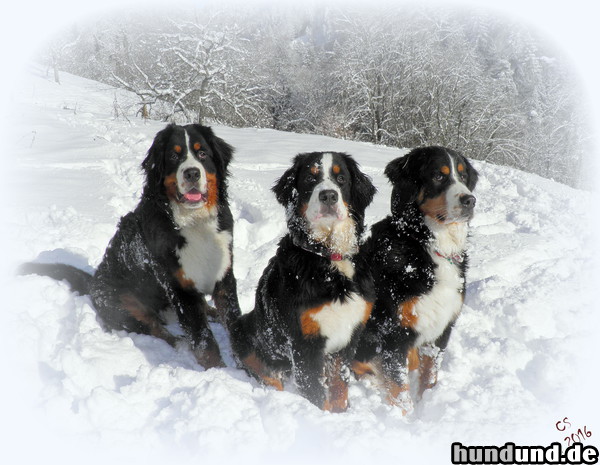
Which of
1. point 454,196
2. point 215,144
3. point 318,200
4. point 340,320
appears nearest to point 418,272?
point 454,196

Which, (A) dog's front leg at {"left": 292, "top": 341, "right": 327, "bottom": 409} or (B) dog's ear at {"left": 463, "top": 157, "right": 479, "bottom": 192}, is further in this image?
(B) dog's ear at {"left": 463, "top": 157, "right": 479, "bottom": 192}

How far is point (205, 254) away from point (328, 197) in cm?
132

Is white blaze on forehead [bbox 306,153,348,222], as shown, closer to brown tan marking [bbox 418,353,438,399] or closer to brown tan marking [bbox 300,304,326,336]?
brown tan marking [bbox 300,304,326,336]

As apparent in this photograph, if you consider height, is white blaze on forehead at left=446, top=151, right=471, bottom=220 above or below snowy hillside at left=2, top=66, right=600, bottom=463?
above

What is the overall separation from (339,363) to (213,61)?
20.4 metres

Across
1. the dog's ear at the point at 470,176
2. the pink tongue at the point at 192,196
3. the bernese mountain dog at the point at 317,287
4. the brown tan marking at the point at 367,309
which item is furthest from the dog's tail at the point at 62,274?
the dog's ear at the point at 470,176

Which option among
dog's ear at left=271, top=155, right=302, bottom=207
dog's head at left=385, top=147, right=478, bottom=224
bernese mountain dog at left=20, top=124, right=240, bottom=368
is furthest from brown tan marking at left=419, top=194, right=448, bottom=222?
bernese mountain dog at left=20, top=124, right=240, bottom=368

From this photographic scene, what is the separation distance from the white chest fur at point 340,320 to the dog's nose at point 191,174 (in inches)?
57.7

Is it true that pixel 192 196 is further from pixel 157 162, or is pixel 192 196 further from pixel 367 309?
pixel 367 309

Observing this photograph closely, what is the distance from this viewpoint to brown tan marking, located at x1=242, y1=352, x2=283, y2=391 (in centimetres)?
332

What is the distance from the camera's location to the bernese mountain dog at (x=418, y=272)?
3.23 m

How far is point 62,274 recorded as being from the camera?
396 centimetres

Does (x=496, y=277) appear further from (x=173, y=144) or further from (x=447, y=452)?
(x=173, y=144)

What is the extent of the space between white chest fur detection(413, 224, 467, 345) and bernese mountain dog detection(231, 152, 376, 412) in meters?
0.47
